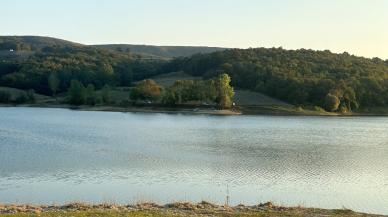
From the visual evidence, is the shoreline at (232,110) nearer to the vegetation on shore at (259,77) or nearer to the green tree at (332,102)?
the green tree at (332,102)

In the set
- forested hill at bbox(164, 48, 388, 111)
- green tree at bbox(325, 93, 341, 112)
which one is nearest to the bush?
forested hill at bbox(164, 48, 388, 111)

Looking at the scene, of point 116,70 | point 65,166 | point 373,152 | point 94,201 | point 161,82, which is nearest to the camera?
point 94,201

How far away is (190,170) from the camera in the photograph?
3472 centimetres

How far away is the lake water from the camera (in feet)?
85.3

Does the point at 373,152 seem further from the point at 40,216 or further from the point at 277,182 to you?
the point at 40,216

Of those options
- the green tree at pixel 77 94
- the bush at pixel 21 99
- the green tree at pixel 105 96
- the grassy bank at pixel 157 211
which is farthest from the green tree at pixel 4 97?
the grassy bank at pixel 157 211

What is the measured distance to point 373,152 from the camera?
4984cm

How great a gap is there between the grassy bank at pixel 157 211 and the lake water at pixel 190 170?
13.6 feet

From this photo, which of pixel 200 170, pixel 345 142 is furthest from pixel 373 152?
pixel 200 170

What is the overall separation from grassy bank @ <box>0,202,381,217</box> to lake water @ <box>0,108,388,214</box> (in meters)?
4.13

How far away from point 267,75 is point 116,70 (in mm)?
65366

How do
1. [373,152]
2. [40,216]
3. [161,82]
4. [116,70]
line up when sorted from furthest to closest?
[116,70]
[161,82]
[373,152]
[40,216]

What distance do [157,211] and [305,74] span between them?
139m

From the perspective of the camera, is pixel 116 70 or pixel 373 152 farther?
pixel 116 70
